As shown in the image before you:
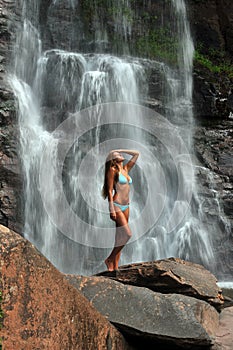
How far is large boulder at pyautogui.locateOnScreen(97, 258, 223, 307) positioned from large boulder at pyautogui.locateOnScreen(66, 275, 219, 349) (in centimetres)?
64

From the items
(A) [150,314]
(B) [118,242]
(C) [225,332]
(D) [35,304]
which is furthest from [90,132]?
(D) [35,304]

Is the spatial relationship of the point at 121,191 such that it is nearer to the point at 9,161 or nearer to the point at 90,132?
the point at 9,161

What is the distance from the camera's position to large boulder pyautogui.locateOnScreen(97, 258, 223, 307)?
5.40 metres

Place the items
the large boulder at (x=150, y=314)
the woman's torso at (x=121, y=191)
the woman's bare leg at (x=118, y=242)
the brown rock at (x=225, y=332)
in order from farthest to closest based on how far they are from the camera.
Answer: the woman's torso at (x=121, y=191), the woman's bare leg at (x=118, y=242), the brown rock at (x=225, y=332), the large boulder at (x=150, y=314)

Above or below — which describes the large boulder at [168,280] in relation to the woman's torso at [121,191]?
below

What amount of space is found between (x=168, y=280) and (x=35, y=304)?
2.55 metres

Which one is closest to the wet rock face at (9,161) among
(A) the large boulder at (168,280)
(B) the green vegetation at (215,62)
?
(A) the large boulder at (168,280)

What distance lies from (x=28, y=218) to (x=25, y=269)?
1027 centimetres

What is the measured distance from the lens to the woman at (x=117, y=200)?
6.12 meters

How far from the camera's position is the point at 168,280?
213 inches

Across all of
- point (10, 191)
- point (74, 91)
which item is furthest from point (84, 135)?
point (10, 191)

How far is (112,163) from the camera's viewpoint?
619 centimetres

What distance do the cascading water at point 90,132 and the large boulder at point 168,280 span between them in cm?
714

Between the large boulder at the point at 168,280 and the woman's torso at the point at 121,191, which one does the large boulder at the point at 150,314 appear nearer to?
the large boulder at the point at 168,280
